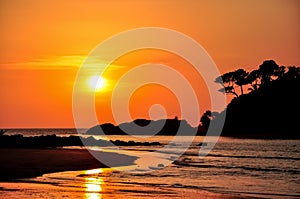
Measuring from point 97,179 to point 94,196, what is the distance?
7.52 metres

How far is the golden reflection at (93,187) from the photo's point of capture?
929 inches

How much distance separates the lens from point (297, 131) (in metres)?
140

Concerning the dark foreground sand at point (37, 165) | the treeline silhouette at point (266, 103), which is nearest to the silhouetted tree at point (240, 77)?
the treeline silhouette at point (266, 103)

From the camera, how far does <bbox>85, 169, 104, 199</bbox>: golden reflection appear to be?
23.6m

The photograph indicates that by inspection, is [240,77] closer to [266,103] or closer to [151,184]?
[266,103]

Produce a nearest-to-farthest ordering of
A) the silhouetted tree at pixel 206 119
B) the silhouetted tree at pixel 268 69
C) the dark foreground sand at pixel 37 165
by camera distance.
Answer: the dark foreground sand at pixel 37 165
the silhouetted tree at pixel 268 69
the silhouetted tree at pixel 206 119

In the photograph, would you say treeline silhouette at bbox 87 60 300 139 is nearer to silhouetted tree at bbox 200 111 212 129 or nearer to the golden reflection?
silhouetted tree at bbox 200 111 212 129

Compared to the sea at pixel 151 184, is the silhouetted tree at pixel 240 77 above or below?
above

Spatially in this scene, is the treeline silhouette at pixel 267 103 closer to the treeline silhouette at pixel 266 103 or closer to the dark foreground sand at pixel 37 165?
the treeline silhouette at pixel 266 103

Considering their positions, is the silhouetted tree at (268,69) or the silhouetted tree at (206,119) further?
the silhouetted tree at (206,119)

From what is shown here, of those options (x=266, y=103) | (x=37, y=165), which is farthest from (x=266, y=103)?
(x=37, y=165)

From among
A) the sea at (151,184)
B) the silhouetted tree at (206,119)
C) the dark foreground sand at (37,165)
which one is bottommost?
the sea at (151,184)

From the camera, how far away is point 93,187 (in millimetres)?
26703

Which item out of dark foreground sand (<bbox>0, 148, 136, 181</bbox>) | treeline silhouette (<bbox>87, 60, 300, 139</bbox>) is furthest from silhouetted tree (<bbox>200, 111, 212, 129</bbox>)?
dark foreground sand (<bbox>0, 148, 136, 181</bbox>)
